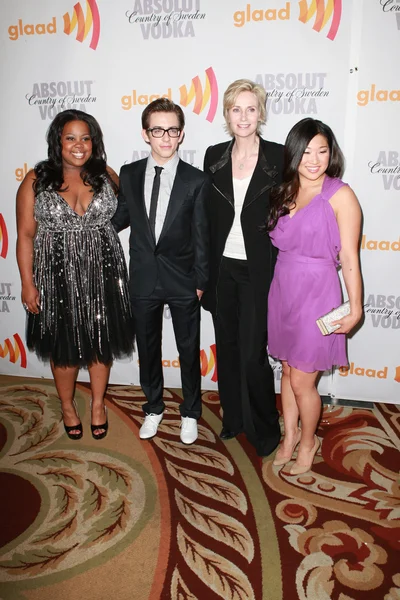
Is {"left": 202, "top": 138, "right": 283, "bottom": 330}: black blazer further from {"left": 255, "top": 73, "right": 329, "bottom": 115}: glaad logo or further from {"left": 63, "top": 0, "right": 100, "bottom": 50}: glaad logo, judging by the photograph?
{"left": 63, "top": 0, "right": 100, "bottom": 50}: glaad logo

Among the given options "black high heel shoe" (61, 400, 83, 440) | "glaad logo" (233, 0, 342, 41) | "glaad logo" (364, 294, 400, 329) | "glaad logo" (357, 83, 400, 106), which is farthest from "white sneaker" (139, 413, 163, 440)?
"glaad logo" (233, 0, 342, 41)

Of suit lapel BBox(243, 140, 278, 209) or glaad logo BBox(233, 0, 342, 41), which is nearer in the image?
suit lapel BBox(243, 140, 278, 209)

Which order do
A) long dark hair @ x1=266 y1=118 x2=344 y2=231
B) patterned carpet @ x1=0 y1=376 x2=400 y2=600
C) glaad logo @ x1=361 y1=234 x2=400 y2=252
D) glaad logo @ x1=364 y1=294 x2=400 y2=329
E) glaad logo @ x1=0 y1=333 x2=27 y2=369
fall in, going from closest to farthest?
patterned carpet @ x1=0 y1=376 x2=400 y2=600, long dark hair @ x1=266 y1=118 x2=344 y2=231, glaad logo @ x1=361 y1=234 x2=400 y2=252, glaad logo @ x1=364 y1=294 x2=400 y2=329, glaad logo @ x1=0 y1=333 x2=27 y2=369

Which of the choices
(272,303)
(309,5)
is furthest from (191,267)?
(309,5)

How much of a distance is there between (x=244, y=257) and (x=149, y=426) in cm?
112

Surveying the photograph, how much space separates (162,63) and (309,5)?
32.6 inches

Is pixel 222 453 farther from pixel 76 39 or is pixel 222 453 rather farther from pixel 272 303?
pixel 76 39

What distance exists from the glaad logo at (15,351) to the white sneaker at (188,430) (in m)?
1.36

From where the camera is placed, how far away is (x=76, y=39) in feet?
9.53

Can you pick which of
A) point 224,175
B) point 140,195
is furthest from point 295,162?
point 140,195

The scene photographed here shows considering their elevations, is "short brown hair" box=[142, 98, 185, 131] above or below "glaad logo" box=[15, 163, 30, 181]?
above

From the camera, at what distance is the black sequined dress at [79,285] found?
98.0 inches

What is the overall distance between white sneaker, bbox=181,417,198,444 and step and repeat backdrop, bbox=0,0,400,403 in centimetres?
97

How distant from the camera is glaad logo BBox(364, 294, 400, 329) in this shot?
305cm
